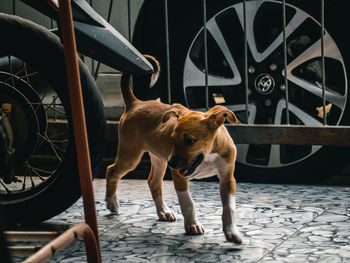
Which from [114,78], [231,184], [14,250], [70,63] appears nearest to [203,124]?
[231,184]

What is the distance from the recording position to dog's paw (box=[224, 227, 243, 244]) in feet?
7.56

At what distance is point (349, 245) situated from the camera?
227 cm

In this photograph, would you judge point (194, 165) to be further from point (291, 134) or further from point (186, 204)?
point (291, 134)

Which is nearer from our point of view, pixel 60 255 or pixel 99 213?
pixel 60 255

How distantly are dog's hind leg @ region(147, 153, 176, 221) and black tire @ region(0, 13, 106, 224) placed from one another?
0.39 m

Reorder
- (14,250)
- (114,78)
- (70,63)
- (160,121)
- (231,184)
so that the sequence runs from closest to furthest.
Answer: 1. (14,250)
2. (70,63)
3. (231,184)
4. (160,121)
5. (114,78)

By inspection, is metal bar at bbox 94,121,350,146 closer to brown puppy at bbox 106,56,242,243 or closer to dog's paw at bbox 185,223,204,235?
brown puppy at bbox 106,56,242,243

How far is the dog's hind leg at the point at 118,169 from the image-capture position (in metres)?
2.73

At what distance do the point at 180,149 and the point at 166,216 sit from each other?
1.82 feet

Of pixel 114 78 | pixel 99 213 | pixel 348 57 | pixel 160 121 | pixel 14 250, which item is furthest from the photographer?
pixel 114 78

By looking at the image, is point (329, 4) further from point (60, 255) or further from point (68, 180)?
point (60, 255)

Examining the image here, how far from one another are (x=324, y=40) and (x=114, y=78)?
1561mm

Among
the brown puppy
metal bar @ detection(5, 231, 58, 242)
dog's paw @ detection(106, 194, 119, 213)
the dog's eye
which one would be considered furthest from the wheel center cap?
metal bar @ detection(5, 231, 58, 242)

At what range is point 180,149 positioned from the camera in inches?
90.5
